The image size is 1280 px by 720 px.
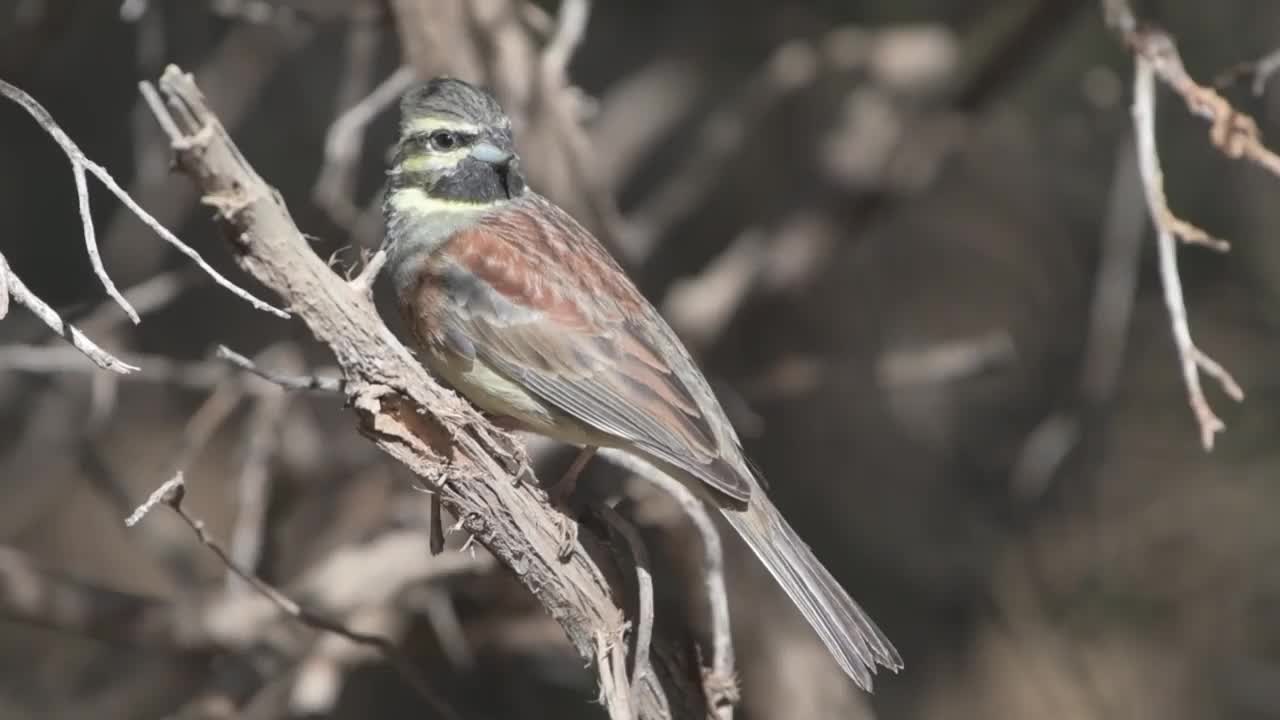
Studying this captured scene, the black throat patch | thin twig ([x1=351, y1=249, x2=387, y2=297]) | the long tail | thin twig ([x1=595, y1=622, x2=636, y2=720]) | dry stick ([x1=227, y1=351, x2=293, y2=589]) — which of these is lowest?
the long tail

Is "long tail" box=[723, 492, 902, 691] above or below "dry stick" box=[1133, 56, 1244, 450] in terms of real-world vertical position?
below

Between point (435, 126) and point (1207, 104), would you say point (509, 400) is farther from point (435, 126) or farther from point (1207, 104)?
point (1207, 104)

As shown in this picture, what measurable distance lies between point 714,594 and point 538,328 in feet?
2.58

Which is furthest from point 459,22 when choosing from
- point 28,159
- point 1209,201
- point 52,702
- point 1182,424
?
point 1182,424

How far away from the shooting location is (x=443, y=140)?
12.8ft

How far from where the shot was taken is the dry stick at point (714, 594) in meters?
3.25

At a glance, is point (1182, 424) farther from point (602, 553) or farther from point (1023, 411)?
point (602, 553)

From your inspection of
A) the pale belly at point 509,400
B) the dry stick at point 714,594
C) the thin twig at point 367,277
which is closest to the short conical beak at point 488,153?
the pale belly at point 509,400

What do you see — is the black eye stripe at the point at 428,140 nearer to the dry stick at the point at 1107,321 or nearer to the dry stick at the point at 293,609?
the dry stick at the point at 293,609

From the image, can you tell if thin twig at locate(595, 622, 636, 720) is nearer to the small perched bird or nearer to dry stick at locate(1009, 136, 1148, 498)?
the small perched bird

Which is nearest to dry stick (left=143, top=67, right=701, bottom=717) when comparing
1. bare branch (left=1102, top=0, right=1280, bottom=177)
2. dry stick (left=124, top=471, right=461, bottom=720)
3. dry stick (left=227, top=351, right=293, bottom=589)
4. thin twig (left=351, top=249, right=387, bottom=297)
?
thin twig (left=351, top=249, right=387, bottom=297)

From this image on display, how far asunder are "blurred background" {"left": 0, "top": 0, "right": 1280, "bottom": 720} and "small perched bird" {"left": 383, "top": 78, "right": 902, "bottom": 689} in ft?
1.07

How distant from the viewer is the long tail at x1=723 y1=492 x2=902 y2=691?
346 centimetres

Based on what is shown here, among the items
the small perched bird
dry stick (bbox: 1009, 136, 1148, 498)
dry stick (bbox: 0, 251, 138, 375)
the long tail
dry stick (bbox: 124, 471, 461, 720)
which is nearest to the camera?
dry stick (bbox: 0, 251, 138, 375)
